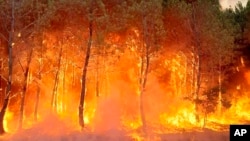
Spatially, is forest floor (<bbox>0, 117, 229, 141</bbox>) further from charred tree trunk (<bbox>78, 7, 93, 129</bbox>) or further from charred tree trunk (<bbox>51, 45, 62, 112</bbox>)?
charred tree trunk (<bbox>51, 45, 62, 112</bbox>)

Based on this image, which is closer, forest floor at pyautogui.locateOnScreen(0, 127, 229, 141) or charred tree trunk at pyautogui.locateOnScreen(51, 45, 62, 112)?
forest floor at pyautogui.locateOnScreen(0, 127, 229, 141)

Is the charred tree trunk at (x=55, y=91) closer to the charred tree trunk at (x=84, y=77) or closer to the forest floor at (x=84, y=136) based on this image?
the charred tree trunk at (x=84, y=77)

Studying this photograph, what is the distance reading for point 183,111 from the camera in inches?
1341

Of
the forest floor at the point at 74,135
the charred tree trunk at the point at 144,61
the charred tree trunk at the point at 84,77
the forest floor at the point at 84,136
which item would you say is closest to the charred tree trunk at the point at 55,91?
the forest floor at the point at 74,135

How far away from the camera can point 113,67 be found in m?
34.8

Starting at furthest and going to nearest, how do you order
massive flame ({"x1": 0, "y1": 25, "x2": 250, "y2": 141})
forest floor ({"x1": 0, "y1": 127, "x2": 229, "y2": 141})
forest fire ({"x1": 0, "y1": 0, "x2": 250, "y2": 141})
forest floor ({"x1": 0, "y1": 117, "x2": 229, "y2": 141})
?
massive flame ({"x1": 0, "y1": 25, "x2": 250, "y2": 141}) < forest fire ({"x1": 0, "y1": 0, "x2": 250, "y2": 141}) < forest floor ({"x1": 0, "y1": 117, "x2": 229, "y2": 141}) < forest floor ({"x1": 0, "y1": 127, "x2": 229, "y2": 141})

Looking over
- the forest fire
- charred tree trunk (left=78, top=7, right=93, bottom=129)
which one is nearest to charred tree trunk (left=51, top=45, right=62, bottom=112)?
the forest fire

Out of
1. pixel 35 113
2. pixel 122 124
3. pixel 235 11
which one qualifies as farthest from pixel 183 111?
pixel 235 11

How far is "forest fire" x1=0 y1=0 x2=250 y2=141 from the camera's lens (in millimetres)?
29031

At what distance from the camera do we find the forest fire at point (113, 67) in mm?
29031

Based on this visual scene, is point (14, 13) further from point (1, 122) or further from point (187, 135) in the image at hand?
point (187, 135)

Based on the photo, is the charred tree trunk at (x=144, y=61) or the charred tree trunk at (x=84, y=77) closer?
the charred tree trunk at (x=84, y=77)

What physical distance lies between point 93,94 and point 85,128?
910 cm

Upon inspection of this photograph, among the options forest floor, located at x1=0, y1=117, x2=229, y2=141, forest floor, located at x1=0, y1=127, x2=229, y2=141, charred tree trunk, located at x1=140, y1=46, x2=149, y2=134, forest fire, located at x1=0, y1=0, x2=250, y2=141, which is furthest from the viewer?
charred tree trunk, located at x1=140, y1=46, x2=149, y2=134
